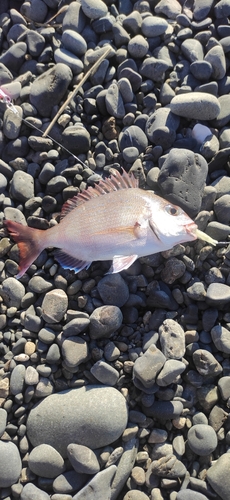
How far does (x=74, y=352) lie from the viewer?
4172mm

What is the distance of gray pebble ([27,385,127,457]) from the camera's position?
4.04 meters

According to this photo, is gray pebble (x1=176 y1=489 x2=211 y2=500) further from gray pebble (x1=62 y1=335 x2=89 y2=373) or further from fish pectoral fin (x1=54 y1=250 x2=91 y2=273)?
fish pectoral fin (x1=54 y1=250 x2=91 y2=273)

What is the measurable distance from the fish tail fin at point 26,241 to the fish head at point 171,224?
117 centimetres

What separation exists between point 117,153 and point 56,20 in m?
2.01

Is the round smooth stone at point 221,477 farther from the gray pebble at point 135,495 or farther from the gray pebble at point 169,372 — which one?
the gray pebble at point 169,372

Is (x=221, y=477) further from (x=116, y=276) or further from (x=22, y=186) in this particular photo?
(x=22, y=186)

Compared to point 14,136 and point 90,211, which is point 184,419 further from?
point 14,136

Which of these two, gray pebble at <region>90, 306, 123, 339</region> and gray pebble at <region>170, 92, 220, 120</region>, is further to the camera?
gray pebble at <region>170, 92, 220, 120</region>

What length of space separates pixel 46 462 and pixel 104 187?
9.17ft

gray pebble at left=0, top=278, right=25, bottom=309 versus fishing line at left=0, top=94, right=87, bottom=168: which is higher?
fishing line at left=0, top=94, right=87, bottom=168

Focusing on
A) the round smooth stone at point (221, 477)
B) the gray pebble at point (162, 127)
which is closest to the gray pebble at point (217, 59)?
the gray pebble at point (162, 127)

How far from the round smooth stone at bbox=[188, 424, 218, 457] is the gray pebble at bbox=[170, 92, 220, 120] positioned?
11.0 ft

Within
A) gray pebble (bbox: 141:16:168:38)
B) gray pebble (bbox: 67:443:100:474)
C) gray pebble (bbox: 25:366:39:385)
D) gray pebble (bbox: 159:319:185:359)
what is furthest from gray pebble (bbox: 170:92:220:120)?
gray pebble (bbox: 67:443:100:474)

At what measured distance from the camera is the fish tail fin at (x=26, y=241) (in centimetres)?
425
